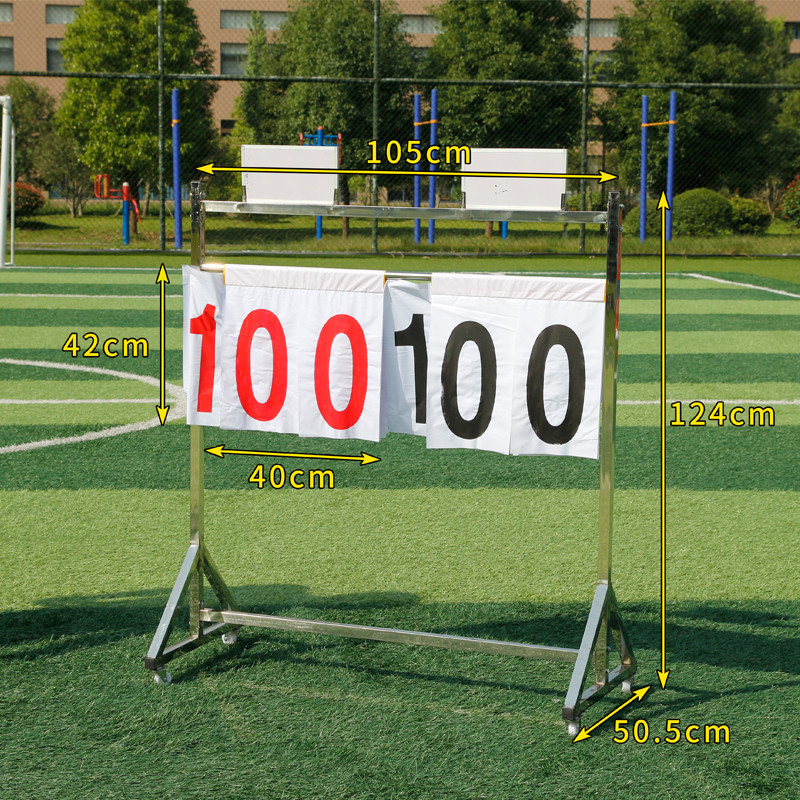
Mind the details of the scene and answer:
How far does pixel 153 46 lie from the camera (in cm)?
3012


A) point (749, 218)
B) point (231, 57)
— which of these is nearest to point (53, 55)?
point (231, 57)

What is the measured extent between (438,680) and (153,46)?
29457mm

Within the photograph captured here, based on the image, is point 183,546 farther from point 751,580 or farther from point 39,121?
point 39,121

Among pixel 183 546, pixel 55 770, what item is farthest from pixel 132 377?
pixel 55 770

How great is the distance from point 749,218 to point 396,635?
26.2 m

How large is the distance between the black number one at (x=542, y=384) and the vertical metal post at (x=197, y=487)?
112cm

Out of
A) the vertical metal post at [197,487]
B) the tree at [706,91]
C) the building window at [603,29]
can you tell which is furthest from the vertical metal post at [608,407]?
the building window at [603,29]

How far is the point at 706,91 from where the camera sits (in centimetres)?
3216

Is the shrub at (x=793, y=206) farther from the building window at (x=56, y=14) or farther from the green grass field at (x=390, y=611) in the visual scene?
the building window at (x=56, y=14)

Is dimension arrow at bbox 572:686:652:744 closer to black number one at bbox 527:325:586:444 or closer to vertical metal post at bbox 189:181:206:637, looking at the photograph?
black number one at bbox 527:325:586:444

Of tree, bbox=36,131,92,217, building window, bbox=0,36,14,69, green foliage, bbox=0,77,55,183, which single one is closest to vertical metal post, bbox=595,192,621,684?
tree, bbox=36,131,92,217

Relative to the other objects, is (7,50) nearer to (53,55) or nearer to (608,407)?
(53,55)

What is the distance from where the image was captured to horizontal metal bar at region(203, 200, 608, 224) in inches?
127

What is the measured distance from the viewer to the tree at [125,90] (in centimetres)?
2775
